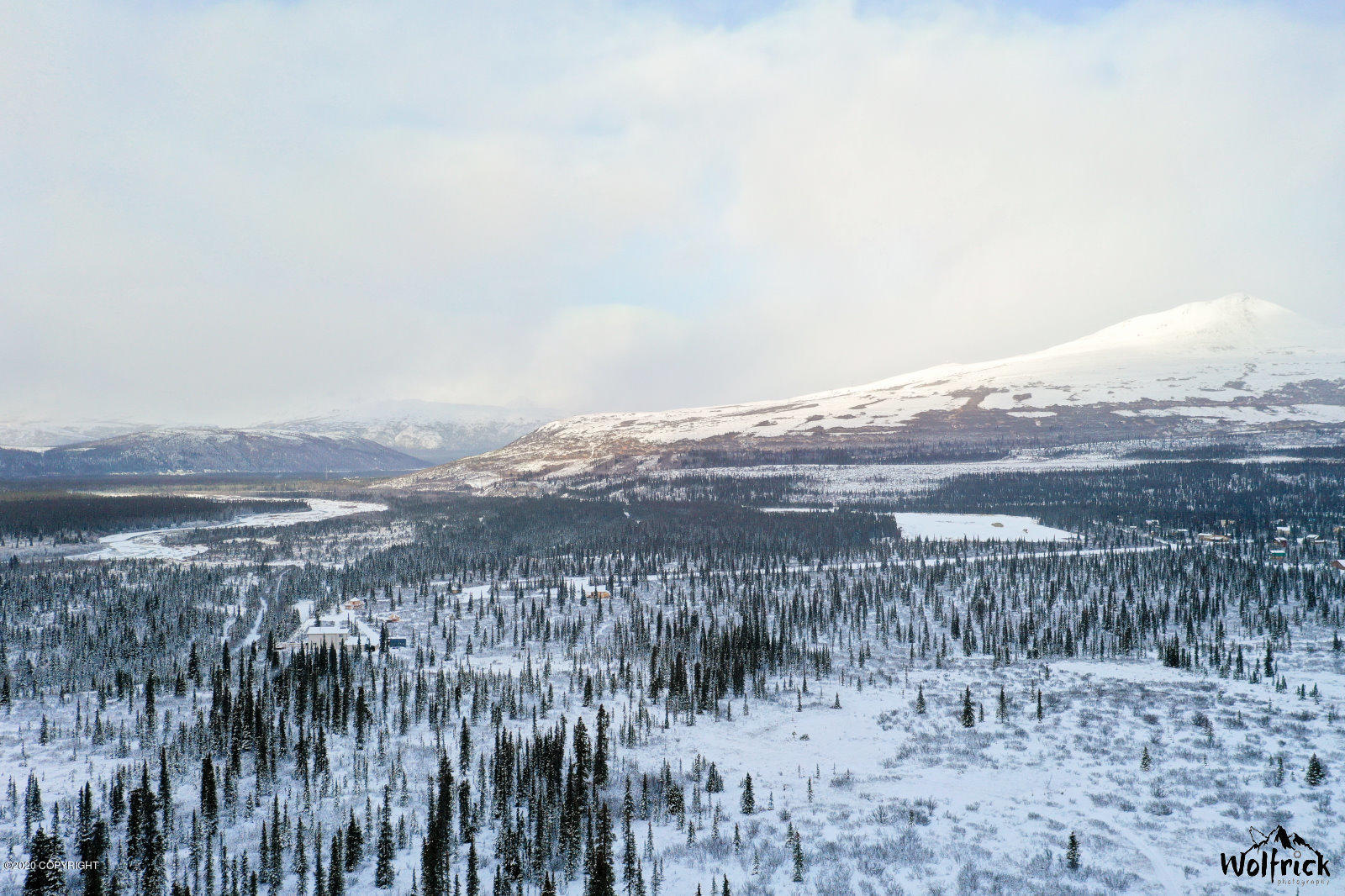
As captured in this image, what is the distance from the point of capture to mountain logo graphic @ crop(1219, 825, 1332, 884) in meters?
33.2

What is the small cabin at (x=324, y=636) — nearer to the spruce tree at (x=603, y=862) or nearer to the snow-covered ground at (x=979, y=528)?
the spruce tree at (x=603, y=862)

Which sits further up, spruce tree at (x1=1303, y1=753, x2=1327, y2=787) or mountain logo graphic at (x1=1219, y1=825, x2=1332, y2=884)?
spruce tree at (x1=1303, y1=753, x2=1327, y2=787)

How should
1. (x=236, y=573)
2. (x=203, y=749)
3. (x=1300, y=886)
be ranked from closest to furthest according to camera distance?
(x=1300, y=886) < (x=203, y=749) < (x=236, y=573)

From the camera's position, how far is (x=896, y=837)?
38.5m

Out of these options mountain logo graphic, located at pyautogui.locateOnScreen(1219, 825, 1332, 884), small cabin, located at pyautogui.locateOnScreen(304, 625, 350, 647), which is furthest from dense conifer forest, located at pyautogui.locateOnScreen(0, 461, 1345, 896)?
mountain logo graphic, located at pyautogui.locateOnScreen(1219, 825, 1332, 884)

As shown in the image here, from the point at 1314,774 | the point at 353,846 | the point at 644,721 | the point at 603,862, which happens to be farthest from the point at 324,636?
the point at 1314,774

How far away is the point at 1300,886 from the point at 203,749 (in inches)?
2640

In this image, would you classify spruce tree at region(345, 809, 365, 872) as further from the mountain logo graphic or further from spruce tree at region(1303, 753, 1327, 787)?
spruce tree at region(1303, 753, 1327, 787)

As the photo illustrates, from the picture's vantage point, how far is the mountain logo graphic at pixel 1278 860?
33.2 metres

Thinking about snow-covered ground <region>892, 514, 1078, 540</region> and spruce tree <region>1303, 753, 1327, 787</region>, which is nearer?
spruce tree <region>1303, 753, 1327, 787</region>

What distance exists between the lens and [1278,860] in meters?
34.8

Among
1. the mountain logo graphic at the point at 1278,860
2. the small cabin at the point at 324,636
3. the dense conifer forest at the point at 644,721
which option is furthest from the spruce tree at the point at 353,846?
the small cabin at the point at 324,636

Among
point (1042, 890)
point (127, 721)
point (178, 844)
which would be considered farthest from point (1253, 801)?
point (127, 721)

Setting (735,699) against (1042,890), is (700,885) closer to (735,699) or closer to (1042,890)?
(1042,890)
